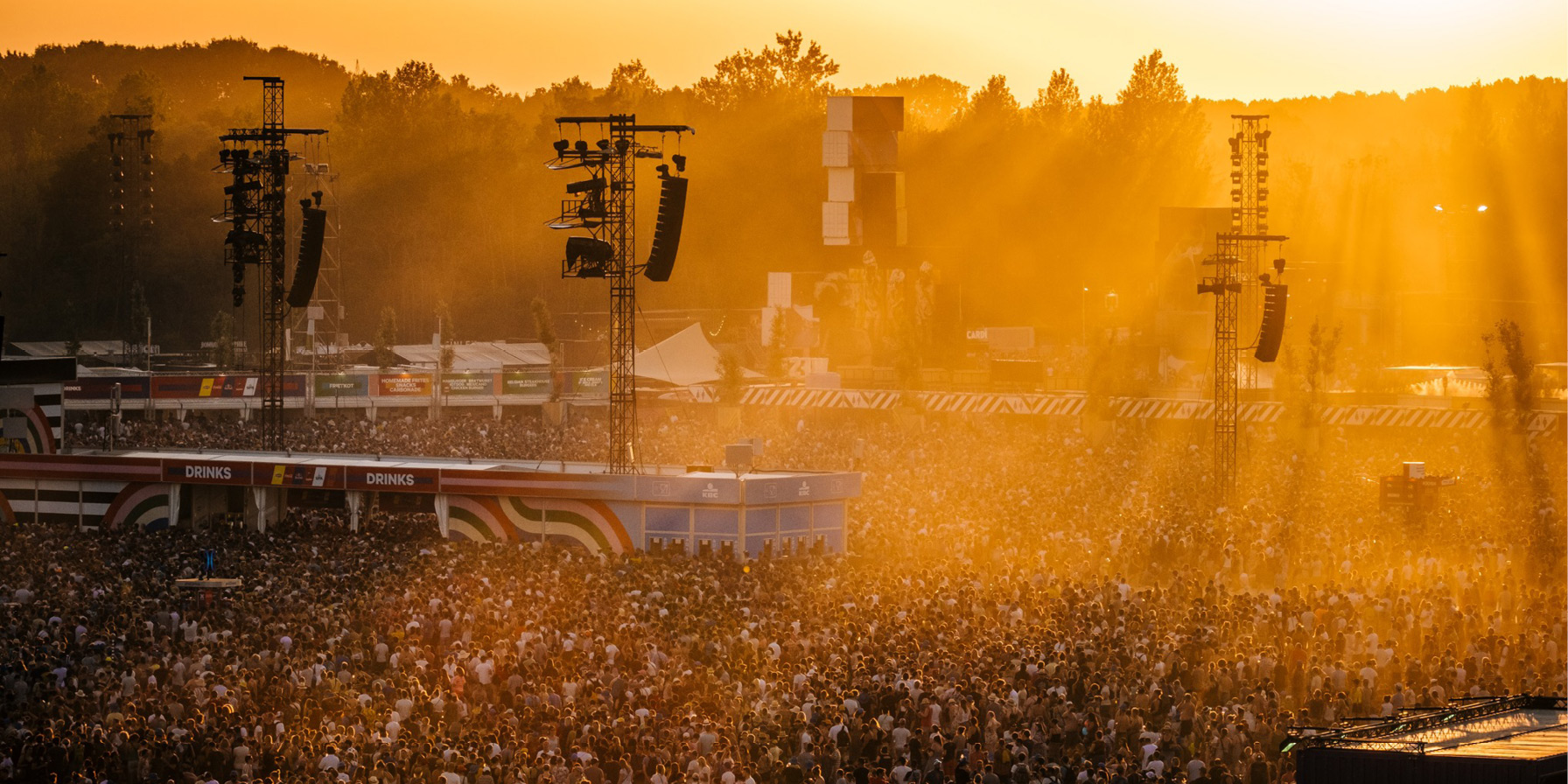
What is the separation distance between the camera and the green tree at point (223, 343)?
64.8m

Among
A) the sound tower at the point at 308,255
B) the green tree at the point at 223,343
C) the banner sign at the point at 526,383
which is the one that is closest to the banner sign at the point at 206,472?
the sound tower at the point at 308,255

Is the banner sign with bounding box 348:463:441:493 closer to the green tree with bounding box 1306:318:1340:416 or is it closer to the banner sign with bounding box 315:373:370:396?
the banner sign with bounding box 315:373:370:396

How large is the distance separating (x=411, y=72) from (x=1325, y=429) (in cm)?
8081

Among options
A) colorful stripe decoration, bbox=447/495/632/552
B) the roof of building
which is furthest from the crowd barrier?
the roof of building

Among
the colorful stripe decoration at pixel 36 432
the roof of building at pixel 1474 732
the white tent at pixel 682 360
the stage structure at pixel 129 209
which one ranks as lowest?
the roof of building at pixel 1474 732

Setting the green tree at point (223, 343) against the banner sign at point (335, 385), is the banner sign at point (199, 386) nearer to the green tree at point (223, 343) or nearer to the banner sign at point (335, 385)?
the banner sign at point (335, 385)

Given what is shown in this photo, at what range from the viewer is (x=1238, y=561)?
2733 centimetres

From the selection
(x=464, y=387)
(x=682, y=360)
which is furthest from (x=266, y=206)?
(x=682, y=360)

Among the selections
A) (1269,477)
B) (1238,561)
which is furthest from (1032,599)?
(1269,477)

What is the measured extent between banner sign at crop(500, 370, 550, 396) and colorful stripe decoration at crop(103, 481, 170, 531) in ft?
72.3

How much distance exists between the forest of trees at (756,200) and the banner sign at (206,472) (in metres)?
47.0

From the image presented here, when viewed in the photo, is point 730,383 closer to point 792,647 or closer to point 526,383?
point 526,383

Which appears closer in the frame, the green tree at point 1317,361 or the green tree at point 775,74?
the green tree at point 1317,361

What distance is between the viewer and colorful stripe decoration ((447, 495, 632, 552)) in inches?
1147
